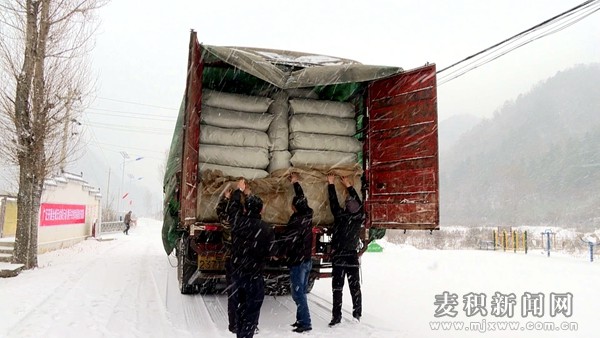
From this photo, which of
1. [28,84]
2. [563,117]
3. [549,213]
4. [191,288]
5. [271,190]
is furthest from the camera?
[563,117]

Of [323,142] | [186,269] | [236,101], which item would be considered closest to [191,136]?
[236,101]

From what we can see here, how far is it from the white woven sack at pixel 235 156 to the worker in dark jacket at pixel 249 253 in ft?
3.60

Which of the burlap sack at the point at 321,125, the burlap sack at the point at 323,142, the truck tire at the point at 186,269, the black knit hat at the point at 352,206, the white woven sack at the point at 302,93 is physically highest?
Answer: the white woven sack at the point at 302,93

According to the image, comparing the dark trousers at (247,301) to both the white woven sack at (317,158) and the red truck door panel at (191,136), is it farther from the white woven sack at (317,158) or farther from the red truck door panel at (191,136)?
the white woven sack at (317,158)

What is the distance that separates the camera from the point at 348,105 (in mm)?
6152

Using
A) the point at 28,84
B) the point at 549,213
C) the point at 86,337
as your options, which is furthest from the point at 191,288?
the point at 549,213

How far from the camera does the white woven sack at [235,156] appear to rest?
532 cm

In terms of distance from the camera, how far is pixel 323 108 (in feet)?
19.4

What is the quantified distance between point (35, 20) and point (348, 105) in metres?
8.40

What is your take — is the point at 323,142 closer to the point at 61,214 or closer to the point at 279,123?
the point at 279,123

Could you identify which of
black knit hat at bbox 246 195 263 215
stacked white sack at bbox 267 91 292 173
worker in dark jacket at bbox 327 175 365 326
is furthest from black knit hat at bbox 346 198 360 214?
black knit hat at bbox 246 195 263 215

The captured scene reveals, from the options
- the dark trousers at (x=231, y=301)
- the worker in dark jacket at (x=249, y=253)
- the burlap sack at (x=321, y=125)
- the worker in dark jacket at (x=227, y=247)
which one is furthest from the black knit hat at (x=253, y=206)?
the burlap sack at (x=321, y=125)

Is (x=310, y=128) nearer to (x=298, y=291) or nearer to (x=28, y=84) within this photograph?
Answer: (x=298, y=291)

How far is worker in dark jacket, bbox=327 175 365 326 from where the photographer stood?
5215mm
